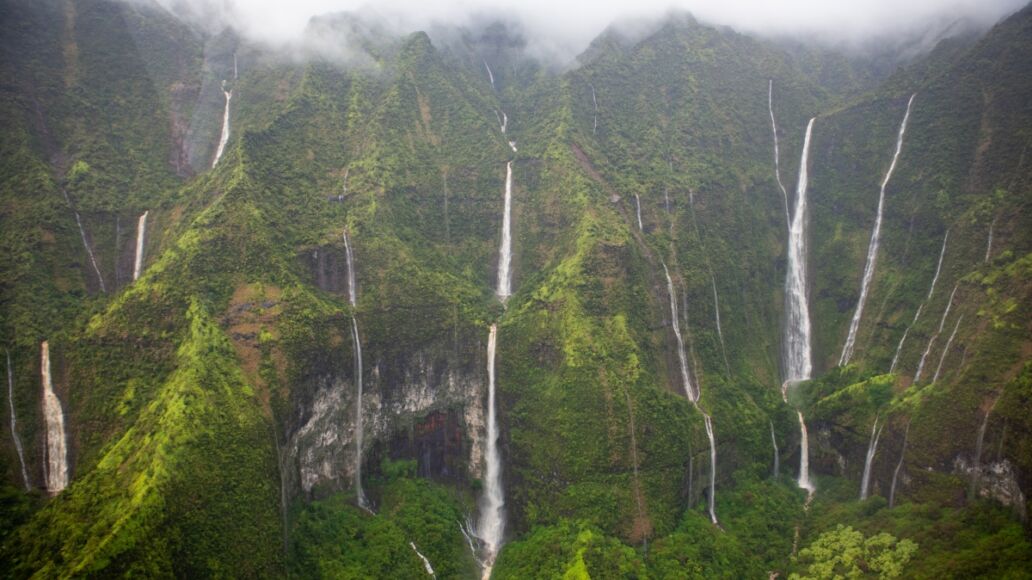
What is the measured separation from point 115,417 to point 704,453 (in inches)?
1309

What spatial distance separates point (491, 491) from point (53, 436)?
2394 centimetres

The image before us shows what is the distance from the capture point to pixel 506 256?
5216 centimetres

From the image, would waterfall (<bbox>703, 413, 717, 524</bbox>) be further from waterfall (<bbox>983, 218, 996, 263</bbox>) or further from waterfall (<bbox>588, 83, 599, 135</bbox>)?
waterfall (<bbox>588, 83, 599, 135</bbox>)

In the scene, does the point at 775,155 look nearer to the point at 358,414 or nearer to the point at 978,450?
the point at 978,450

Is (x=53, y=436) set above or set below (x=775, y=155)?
below

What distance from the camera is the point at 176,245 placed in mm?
39625

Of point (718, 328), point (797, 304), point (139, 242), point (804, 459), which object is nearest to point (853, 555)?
point (804, 459)

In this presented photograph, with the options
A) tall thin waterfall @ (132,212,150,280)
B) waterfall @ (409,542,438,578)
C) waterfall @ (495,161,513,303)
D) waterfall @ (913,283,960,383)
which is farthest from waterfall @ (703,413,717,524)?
tall thin waterfall @ (132,212,150,280)

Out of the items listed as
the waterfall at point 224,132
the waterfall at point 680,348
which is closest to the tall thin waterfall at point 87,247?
the waterfall at point 224,132

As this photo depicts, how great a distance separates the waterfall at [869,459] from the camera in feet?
125

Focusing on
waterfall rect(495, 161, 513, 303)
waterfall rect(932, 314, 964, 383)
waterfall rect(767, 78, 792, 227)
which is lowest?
waterfall rect(932, 314, 964, 383)

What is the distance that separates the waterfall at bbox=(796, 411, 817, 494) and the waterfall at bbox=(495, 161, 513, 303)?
22847 mm

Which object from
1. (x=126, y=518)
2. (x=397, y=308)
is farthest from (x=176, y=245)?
(x=126, y=518)

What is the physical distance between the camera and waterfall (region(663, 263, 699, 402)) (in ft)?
147
